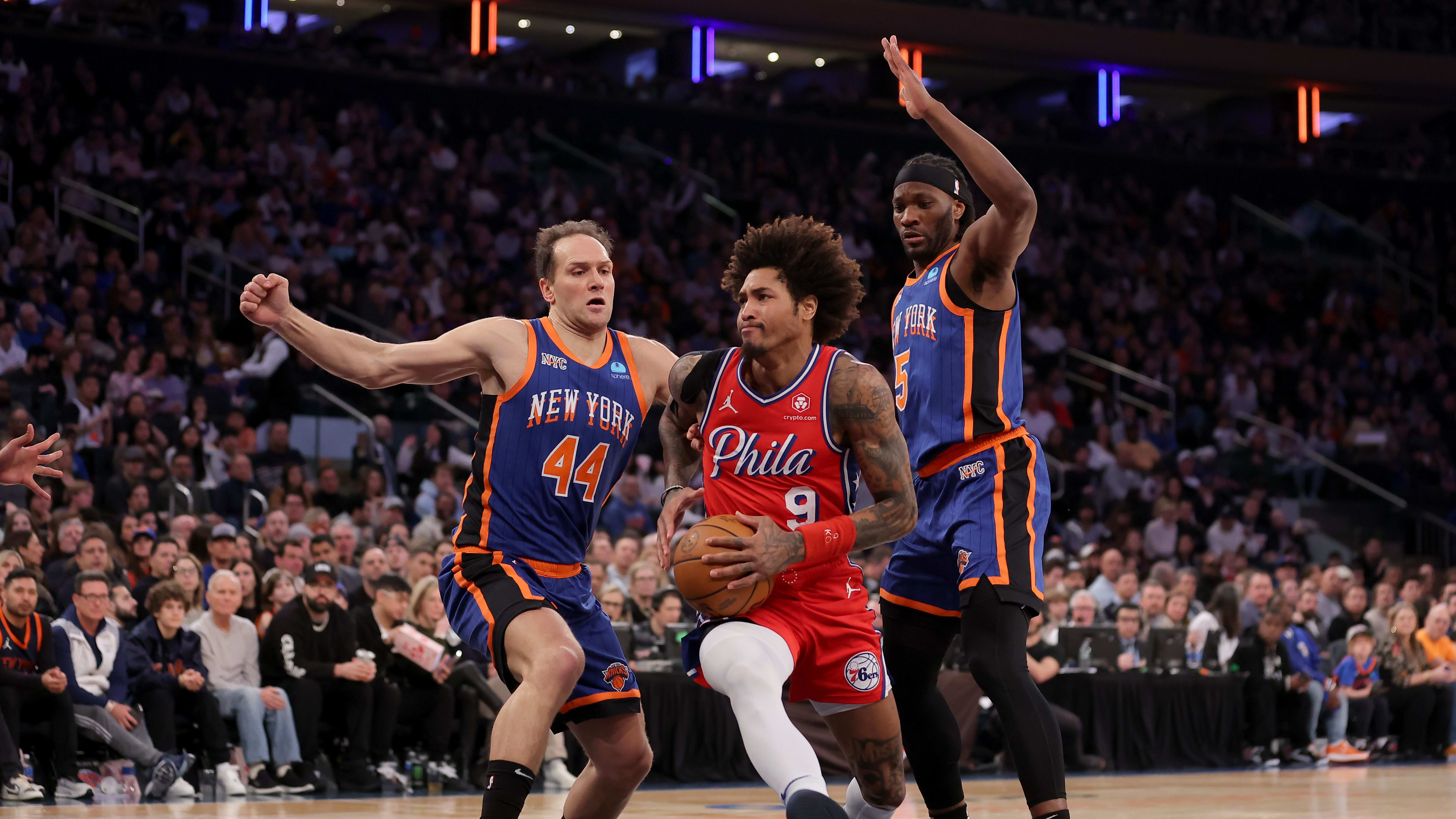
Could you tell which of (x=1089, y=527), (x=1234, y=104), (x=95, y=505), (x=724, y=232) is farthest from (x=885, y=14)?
(x=95, y=505)

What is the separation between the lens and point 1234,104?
29328 millimetres

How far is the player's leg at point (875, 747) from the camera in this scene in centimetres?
497

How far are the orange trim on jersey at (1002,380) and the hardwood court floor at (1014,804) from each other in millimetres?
3810

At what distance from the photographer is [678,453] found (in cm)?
532

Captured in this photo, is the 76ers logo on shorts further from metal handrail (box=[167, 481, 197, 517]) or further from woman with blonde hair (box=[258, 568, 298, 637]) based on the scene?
metal handrail (box=[167, 481, 197, 517])

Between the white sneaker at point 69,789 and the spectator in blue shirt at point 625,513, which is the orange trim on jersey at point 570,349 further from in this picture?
the spectator in blue shirt at point 625,513

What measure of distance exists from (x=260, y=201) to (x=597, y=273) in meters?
14.2

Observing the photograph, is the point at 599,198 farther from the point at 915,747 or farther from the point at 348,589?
the point at 915,747

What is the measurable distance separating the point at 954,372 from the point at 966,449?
260 mm

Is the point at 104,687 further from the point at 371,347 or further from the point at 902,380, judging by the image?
the point at 902,380

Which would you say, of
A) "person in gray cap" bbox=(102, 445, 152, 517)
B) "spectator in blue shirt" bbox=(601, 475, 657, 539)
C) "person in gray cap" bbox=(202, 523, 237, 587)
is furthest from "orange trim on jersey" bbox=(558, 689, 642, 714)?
"spectator in blue shirt" bbox=(601, 475, 657, 539)

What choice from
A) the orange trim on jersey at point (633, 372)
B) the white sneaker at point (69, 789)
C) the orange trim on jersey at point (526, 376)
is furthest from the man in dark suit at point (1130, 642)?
the orange trim on jersey at point (526, 376)

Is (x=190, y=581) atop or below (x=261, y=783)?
atop

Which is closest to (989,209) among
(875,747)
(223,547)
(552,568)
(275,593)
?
(875,747)
